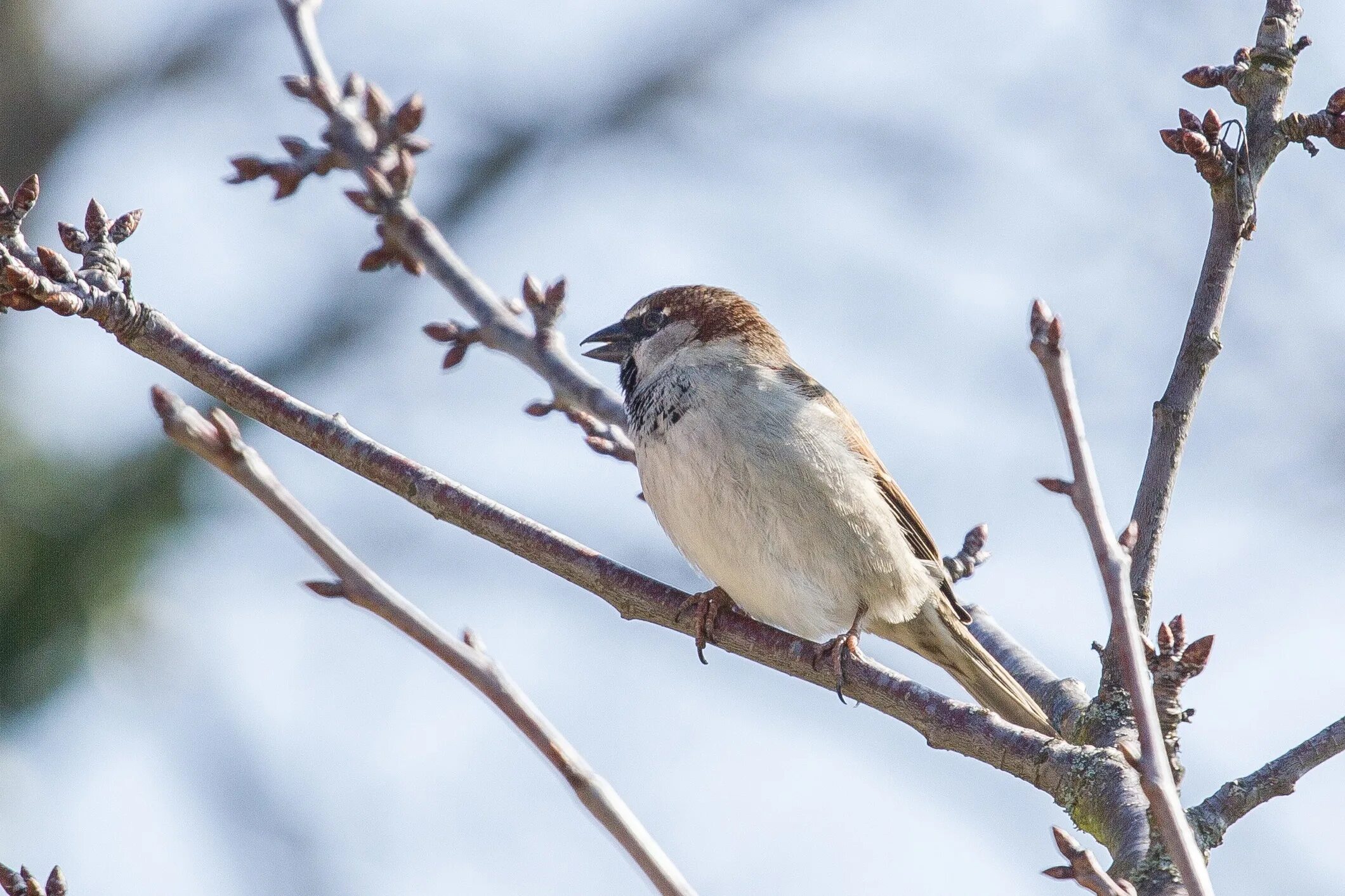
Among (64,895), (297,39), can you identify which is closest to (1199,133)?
(297,39)

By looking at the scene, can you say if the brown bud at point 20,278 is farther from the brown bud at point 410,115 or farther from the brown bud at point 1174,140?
the brown bud at point 1174,140

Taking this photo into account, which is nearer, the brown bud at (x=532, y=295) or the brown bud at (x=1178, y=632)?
the brown bud at (x=1178, y=632)

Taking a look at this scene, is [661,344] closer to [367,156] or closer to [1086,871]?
[367,156]

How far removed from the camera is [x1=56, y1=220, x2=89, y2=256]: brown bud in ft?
8.46

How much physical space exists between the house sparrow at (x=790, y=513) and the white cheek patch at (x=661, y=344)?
0.07 m

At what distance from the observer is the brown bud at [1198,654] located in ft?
7.52

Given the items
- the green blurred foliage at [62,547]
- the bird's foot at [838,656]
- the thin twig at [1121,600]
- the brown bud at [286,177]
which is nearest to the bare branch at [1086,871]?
the thin twig at [1121,600]

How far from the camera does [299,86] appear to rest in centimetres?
191

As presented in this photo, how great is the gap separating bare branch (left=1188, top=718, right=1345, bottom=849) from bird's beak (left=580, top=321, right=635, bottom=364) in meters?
2.04

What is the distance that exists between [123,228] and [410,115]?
93cm

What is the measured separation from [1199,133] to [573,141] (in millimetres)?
5841

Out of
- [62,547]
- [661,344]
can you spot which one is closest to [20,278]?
[661,344]

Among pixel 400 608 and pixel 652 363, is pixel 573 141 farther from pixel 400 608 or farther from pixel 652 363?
pixel 400 608

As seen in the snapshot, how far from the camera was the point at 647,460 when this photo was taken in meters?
3.38
